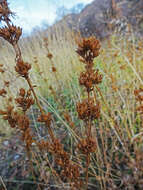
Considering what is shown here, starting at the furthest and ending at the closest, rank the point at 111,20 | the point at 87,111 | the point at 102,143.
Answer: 1. the point at 111,20
2. the point at 102,143
3. the point at 87,111

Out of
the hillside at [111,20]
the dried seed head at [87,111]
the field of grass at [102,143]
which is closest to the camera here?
the dried seed head at [87,111]

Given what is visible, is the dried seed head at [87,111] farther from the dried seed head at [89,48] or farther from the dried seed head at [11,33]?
the dried seed head at [11,33]

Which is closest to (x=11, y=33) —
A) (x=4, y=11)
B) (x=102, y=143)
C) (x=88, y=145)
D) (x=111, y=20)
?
(x=4, y=11)

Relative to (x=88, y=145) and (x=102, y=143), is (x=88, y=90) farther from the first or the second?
(x=102, y=143)

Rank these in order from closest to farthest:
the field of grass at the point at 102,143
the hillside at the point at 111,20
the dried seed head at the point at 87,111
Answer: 1. the dried seed head at the point at 87,111
2. the field of grass at the point at 102,143
3. the hillside at the point at 111,20

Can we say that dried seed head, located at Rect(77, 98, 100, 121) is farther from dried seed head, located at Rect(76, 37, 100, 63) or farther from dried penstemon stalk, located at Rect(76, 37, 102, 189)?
dried seed head, located at Rect(76, 37, 100, 63)

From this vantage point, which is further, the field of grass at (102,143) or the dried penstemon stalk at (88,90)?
the field of grass at (102,143)

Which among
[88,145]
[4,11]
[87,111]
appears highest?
[4,11]

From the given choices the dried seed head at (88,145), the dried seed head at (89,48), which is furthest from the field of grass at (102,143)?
the dried seed head at (89,48)

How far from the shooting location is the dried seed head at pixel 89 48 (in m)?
0.43

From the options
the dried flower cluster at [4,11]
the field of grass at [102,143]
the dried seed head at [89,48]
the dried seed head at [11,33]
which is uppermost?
the dried flower cluster at [4,11]

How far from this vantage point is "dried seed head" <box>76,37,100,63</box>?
0.43 meters

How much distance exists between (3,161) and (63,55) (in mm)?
1519

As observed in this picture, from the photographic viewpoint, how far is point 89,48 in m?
0.44
